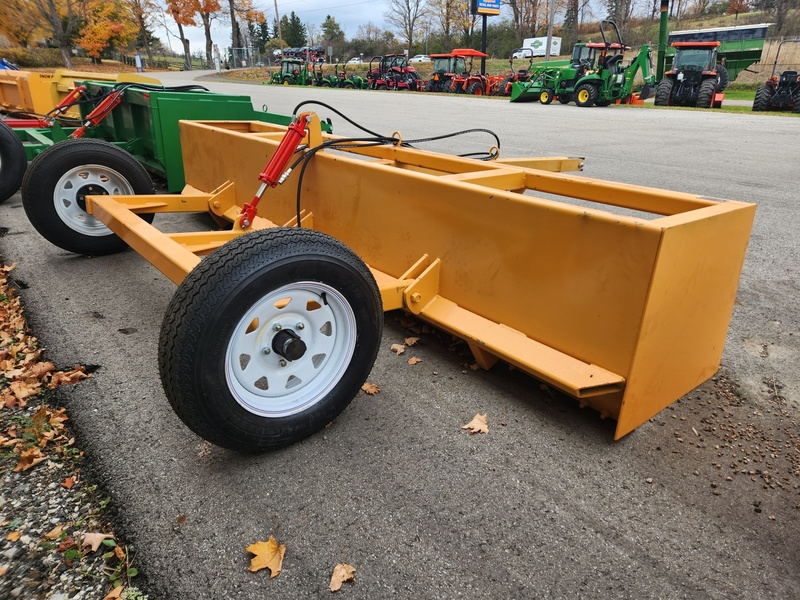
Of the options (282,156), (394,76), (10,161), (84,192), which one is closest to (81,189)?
(84,192)

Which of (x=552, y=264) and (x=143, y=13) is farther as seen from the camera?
(x=143, y=13)

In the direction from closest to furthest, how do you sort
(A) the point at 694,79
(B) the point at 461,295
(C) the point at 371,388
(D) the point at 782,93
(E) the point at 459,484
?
(E) the point at 459,484 < (C) the point at 371,388 < (B) the point at 461,295 < (D) the point at 782,93 < (A) the point at 694,79

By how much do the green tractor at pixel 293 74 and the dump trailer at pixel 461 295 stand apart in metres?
43.5

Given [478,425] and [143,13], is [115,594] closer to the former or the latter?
[478,425]

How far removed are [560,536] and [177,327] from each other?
1.53 metres

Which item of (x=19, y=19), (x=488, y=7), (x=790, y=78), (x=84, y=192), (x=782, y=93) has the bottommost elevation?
(x=84, y=192)

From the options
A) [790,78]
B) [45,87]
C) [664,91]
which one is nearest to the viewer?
[45,87]

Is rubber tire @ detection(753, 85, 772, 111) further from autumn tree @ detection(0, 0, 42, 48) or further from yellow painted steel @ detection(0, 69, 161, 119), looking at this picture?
autumn tree @ detection(0, 0, 42, 48)

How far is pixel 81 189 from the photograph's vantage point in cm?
431

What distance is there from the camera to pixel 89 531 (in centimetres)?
194

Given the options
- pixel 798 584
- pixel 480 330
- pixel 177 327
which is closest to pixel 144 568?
pixel 177 327

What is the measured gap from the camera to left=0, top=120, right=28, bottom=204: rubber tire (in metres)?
5.79

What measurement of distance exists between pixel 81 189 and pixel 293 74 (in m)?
43.8

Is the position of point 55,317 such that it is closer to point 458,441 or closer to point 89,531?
point 89,531
